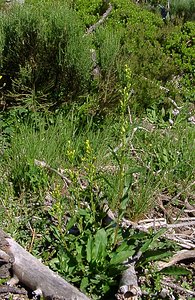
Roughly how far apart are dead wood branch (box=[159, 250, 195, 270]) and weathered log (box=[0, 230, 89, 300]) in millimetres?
821

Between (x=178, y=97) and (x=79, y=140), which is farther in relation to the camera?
(x=178, y=97)

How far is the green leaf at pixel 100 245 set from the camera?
368 cm

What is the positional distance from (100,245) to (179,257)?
0.70m

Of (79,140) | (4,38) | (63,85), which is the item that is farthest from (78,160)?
(4,38)

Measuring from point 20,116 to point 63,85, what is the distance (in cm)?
70

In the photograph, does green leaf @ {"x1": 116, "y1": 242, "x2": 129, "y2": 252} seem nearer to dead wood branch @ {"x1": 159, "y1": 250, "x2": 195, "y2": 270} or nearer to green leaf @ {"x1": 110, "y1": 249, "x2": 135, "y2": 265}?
green leaf @ {"x1": 110, "y1": 249, "x2": 135, "y2": 265}

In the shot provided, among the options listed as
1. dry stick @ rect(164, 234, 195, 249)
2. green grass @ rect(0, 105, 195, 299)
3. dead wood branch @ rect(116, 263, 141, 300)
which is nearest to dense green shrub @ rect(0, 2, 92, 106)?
green grass @ rect(0, 105, 195, 299)

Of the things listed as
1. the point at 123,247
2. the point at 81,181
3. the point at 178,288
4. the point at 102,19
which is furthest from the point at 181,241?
the point at 102,19

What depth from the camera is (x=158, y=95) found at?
22.7 feet

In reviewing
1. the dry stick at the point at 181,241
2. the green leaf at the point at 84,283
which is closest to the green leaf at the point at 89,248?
the green leaf at the point at 84,283

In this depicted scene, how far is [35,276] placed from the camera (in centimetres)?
352

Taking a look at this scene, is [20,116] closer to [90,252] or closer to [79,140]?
[79,140]

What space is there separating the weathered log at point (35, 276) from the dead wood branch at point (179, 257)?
2.70 feet

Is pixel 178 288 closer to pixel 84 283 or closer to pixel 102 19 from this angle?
pixel 84 283
